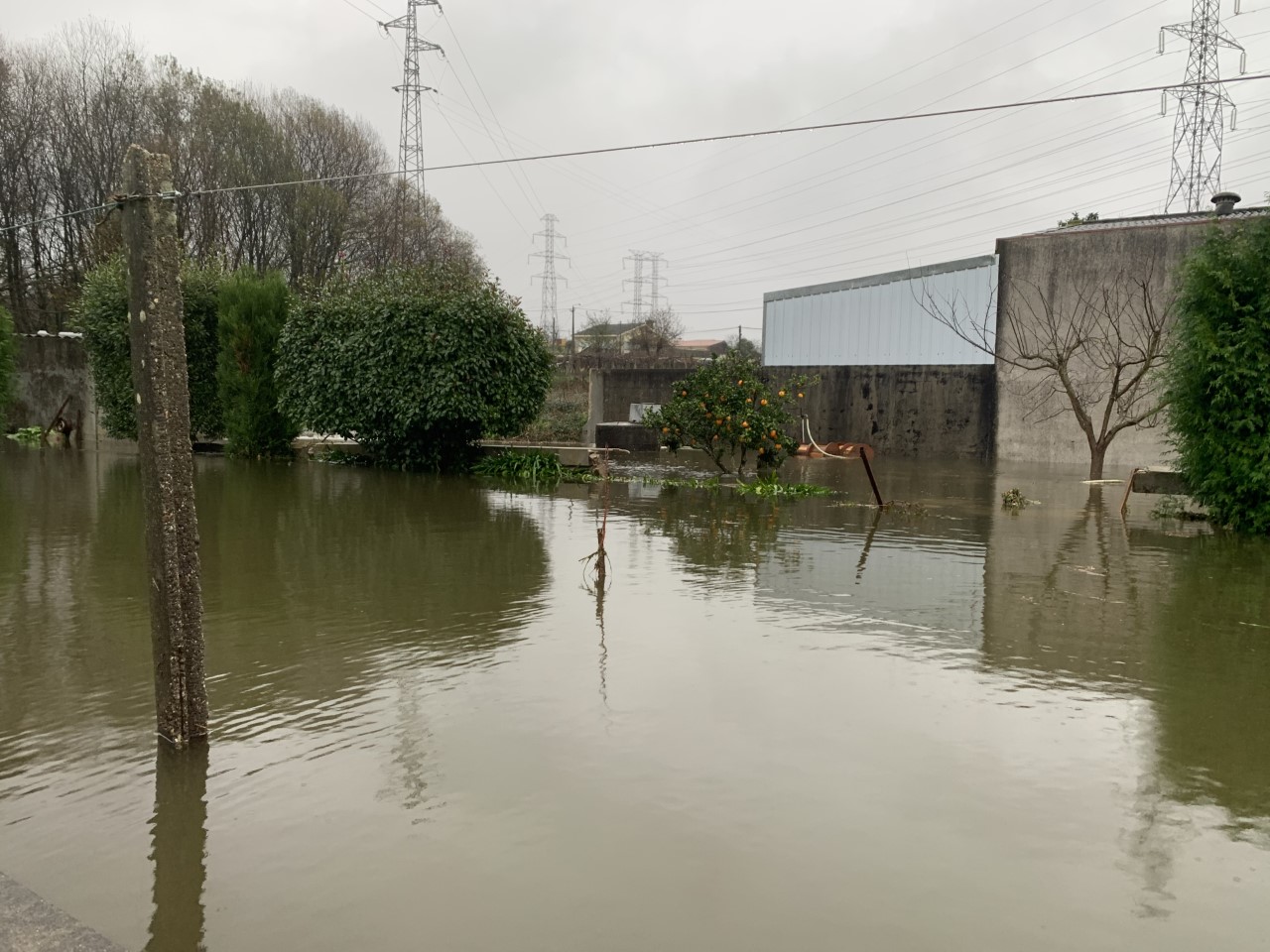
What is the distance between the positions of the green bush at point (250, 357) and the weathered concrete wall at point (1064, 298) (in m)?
15.4

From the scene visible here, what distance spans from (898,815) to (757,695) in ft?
5.37

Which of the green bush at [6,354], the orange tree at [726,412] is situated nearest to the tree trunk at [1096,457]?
the orange tree at [726,412]

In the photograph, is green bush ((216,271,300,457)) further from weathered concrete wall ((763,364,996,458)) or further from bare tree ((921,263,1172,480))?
bare tree ((921,263,1172,480))

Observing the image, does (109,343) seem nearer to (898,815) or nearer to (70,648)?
(70,648)

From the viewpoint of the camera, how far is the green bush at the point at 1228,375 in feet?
39.9

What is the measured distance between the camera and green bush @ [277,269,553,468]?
18.1 metres

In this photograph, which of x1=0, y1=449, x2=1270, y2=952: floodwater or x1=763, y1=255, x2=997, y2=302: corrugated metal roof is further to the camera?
x1=763, y1=255, x2=997, y2=302: corrugated metal roof

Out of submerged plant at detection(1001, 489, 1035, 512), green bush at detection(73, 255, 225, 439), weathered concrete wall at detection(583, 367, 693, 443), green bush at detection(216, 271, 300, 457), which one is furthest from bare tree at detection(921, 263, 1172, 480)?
green bush at detection(73, 255, 225, 439)

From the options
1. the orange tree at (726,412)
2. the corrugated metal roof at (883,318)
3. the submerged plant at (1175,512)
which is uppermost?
the corrugated metal roof at (883,318)

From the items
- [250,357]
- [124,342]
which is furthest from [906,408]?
[124,342]

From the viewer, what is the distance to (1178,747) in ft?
17.6

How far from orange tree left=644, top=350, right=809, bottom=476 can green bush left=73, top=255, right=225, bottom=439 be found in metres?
10.1

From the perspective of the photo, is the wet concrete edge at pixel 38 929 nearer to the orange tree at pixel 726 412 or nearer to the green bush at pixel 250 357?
the orange tree at pixel 726 412

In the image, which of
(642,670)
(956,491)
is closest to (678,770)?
(642,670)
